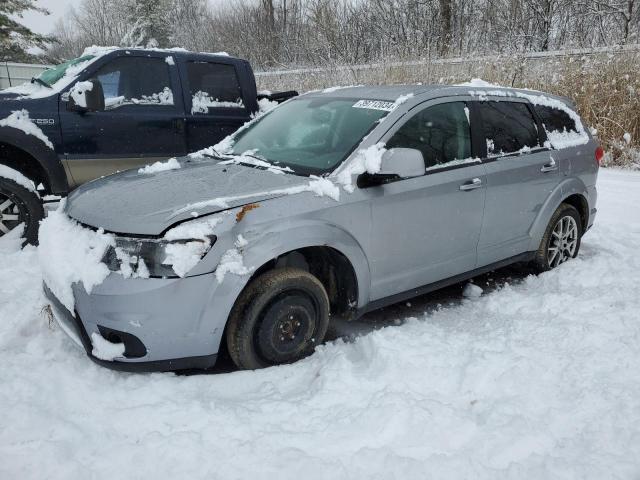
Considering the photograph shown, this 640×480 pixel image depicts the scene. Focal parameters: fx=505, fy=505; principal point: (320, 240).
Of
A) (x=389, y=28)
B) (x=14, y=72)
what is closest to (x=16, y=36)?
(x=14, y=72)

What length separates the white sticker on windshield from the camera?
11.0 feet

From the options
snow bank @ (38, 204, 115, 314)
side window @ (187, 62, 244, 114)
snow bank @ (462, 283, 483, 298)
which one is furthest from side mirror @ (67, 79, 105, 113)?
snow bank @ (462, 283, 483, 298)

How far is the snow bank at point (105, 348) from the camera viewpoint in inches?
100

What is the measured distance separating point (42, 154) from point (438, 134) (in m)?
3.71

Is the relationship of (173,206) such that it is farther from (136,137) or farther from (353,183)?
(136,137)

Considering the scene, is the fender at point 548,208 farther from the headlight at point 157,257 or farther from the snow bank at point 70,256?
the snow bank at point 70,256

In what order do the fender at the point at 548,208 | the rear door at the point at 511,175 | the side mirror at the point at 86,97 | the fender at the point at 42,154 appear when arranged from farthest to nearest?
the side mirror at the point at 86,97 < the fender at the point at 42,154 < the fender at the point at 548,208 < the rear door at the point at 511,175

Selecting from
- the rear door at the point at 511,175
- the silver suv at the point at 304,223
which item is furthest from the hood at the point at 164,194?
the rear door at the point at 511,175

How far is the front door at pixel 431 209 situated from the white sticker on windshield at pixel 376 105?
0.46 feet

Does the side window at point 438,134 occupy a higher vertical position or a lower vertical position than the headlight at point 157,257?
higher

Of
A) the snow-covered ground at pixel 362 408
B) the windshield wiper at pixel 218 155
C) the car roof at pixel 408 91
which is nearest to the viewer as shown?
the snow-covered ground at pixel 362 408

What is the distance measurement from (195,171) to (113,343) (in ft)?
4.06

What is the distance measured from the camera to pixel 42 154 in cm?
483

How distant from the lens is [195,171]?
3.29 meters
